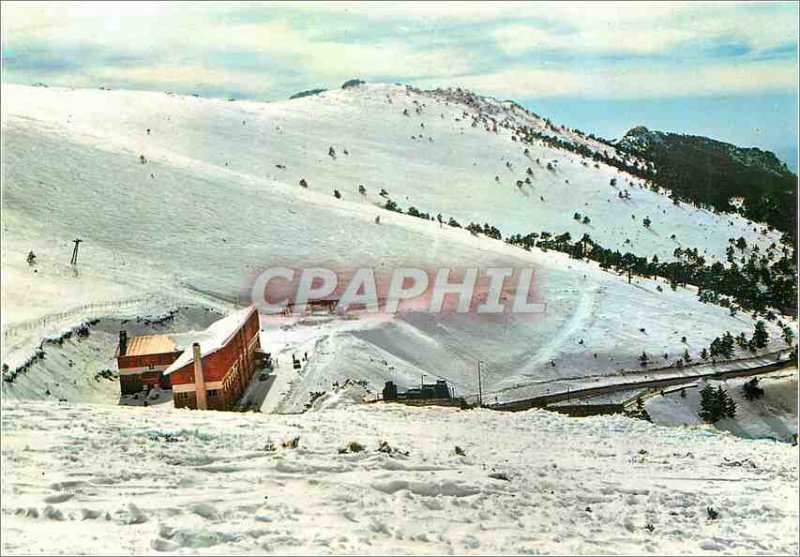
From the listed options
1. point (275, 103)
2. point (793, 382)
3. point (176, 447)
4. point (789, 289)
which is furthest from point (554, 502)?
point (275, 103)

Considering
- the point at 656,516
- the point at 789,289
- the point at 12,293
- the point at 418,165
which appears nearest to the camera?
the point at 656,516

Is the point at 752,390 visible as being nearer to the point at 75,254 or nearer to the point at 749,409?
the point at 749,409

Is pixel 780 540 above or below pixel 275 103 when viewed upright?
below

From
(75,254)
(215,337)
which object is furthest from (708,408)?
(75,254)

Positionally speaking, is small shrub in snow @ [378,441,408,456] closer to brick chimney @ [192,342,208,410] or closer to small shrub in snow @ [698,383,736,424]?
brick chimney @ [192,342,208,410]

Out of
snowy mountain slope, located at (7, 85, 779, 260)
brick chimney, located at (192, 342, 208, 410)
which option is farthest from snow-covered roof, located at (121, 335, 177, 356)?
A: snowy mountain slope, located at (7, 85, 779, 260)

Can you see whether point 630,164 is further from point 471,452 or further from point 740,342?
point 471,452
